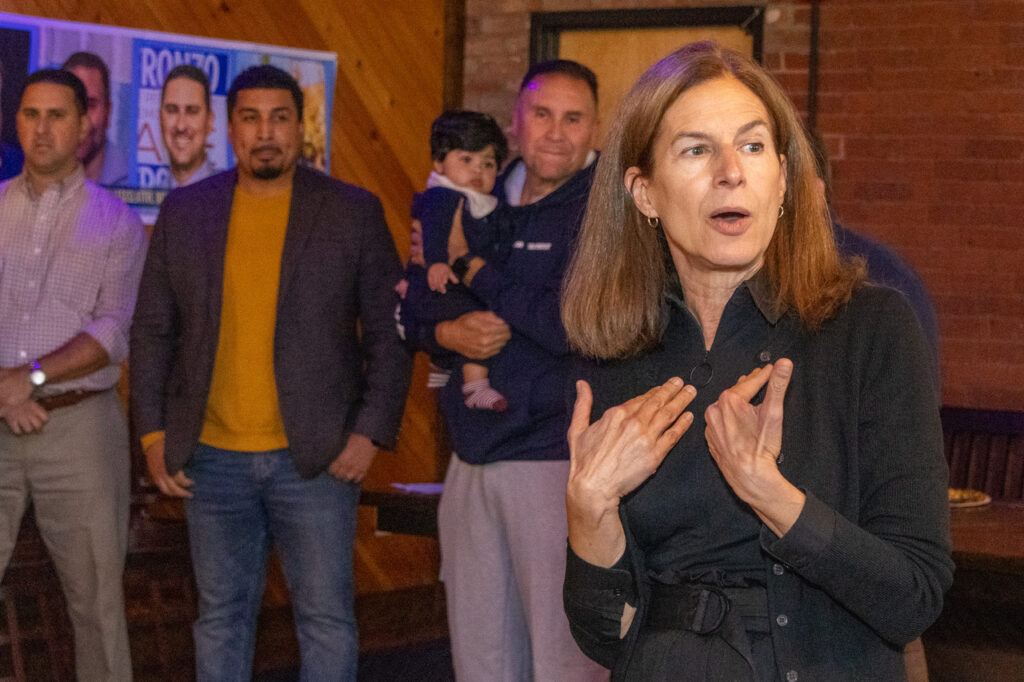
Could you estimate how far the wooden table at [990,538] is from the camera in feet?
9.04

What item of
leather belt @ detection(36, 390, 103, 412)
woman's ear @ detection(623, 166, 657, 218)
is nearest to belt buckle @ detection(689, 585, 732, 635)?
woman's ear @ detection(623, 166, 657, 218)

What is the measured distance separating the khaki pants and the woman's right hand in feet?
8.06

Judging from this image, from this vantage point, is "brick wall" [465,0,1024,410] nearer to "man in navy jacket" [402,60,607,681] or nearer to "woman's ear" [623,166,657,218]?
"man in navy jacket" [402,60,607,681]

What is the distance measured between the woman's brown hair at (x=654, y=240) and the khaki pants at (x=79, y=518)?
2.29 metres

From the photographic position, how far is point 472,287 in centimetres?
303

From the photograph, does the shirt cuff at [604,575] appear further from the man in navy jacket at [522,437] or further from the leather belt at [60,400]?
the leather belt at [60,400]

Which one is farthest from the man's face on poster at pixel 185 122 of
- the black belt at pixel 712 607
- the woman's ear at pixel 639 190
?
the black belt at pixel 712 607

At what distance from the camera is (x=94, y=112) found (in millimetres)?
4680

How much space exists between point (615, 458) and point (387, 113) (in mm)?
4031

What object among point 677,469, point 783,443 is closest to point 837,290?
point 783,443

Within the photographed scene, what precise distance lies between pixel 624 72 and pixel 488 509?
279 centimetres

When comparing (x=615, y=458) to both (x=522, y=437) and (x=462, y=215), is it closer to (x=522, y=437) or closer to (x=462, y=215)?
(x=522, y=437)

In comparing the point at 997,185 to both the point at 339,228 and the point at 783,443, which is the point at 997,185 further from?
the point at 783,443

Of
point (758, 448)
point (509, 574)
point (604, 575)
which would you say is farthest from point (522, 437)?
point (758, 448)
